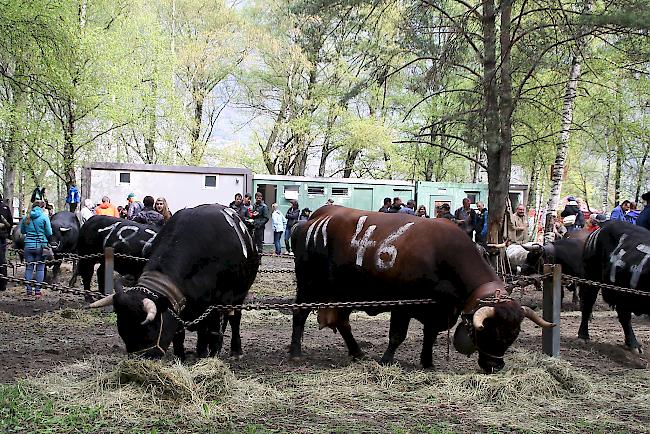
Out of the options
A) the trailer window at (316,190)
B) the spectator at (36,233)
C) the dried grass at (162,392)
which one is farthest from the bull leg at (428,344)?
the trailer window at (316,190)

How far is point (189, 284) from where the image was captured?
6637 mm

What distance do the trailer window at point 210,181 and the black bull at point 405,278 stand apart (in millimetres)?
15281

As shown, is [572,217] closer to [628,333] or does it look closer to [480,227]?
[480,227]

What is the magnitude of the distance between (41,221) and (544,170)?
109ft

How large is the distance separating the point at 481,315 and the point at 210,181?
17.6m

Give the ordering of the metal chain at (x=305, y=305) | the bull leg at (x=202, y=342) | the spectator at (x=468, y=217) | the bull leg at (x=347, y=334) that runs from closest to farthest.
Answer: the metal chain at (x=305, y=305) < the bull leg at (x=202, y=342) < the bull leg at (x=347, y=334) < the spectator at (x=468, y=217)

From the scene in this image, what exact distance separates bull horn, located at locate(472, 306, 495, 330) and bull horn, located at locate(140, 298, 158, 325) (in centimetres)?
284

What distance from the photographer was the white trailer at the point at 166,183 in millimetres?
22094

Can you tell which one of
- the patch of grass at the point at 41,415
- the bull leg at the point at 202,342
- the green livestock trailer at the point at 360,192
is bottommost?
the patch of grass at the point at 41,415

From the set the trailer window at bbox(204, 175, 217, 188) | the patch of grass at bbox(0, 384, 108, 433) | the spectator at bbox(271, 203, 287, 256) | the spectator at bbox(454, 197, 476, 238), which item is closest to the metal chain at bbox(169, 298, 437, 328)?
the patch of grass at bbox(0, 384, 108, 433)

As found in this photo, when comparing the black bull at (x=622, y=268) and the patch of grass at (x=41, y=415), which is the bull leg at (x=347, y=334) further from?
the black bull at (x=622, y=268)

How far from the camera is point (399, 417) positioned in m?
5.45

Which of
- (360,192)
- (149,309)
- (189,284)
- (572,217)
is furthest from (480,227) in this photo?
(149,309)

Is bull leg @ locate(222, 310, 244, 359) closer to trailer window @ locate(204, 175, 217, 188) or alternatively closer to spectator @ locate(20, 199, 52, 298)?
spectator @ locate(20, 199, 52, 298)
